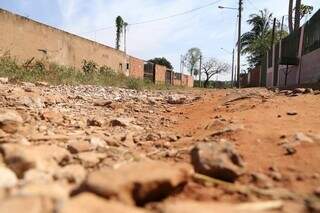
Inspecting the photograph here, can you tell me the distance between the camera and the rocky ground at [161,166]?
2154mm

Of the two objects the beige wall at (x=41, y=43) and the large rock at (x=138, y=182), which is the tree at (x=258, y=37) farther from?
the large rock at (x=138, y=182)

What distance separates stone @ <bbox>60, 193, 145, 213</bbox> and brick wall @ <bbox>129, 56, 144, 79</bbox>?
25.2 m

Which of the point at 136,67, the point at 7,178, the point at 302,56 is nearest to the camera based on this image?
the point at 7,178

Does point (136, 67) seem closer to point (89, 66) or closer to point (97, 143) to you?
point (89, 66)

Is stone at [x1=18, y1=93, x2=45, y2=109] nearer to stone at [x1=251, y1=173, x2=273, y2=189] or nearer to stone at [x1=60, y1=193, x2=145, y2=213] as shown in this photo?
stone at [x1=251, y1=173, x2=273, y2=189]

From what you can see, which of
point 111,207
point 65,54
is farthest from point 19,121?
point 65,54

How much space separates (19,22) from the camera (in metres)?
14.5

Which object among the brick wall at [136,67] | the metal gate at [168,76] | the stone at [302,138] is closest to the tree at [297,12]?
the brick wall at [136,67]

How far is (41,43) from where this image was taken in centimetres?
1590

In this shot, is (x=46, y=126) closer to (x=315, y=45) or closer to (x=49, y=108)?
(x=49, y=108)

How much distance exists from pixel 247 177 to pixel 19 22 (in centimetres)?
1319

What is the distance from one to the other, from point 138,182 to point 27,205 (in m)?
0.58

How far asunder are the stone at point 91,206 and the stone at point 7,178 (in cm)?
72

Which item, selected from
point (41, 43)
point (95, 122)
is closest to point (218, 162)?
point (95, 122)
